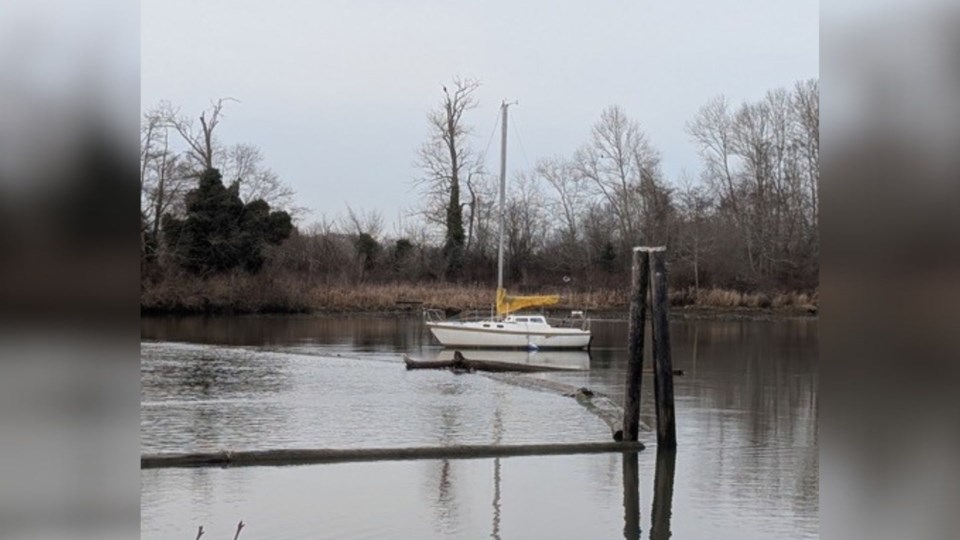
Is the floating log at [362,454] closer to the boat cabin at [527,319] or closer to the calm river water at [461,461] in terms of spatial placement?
the calm river water at [461,461]

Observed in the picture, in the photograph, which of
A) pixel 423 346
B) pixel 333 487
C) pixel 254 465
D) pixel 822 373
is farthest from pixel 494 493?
pixel 423 346

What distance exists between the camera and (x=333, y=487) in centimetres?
971

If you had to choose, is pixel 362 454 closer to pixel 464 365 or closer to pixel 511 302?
pixel 464 365

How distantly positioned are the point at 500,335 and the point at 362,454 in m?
19.6

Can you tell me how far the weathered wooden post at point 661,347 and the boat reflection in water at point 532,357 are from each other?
11.9 m

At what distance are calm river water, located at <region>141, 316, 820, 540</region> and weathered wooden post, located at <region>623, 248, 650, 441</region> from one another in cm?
50

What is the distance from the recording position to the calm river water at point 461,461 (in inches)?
341

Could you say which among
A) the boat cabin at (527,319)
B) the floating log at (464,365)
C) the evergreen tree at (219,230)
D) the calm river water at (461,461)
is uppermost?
the evergreen tree at (219,230)

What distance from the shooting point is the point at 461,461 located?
11.2 meters

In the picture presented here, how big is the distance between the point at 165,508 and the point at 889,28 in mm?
8197

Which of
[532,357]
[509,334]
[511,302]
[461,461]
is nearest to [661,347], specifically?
[461,461]

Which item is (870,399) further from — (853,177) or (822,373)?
(853,177)

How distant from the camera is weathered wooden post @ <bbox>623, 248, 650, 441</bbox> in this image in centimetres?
1175

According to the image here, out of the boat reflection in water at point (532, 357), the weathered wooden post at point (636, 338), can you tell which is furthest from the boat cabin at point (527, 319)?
the weathered wooden post at point (636, 338)
